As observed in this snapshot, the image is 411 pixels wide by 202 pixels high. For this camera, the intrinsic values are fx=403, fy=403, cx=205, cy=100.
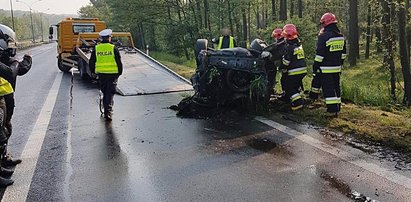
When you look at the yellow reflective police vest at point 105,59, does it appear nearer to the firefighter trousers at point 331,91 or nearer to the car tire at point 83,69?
the firefighter trousers at point 331,91

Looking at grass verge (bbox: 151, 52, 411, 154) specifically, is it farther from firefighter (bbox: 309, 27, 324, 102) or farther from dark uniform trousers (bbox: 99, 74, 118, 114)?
dark uniform trousers (bbox: 99, 74, 118, 114)

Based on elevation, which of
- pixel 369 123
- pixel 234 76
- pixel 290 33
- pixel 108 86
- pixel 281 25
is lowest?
pixel 369 123

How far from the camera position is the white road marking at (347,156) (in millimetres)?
3970

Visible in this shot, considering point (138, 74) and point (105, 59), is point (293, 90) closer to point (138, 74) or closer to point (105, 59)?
point (105, 59)

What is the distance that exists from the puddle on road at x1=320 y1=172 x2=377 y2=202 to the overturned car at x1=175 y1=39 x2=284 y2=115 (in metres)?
3.09

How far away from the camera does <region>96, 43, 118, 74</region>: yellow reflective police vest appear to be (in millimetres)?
7586

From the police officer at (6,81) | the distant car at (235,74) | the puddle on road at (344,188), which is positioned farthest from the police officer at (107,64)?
the puddle on road at (344,188)

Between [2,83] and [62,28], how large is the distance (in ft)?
41.5

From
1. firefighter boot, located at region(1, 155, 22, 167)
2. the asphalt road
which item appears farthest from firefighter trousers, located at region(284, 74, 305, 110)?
firefighter boot, located at region(1, 155, 22, 167)

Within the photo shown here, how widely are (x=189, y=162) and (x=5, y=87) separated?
7.38 feet

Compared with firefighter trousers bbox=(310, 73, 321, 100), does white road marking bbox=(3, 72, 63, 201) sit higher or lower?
lower

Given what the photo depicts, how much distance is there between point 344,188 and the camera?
→ 381cm

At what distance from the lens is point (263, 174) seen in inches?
168

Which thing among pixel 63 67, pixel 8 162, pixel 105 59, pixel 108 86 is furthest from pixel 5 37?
pixel 63 67
